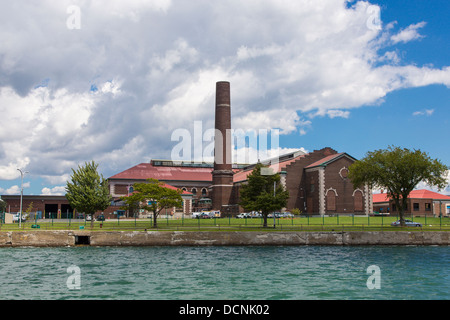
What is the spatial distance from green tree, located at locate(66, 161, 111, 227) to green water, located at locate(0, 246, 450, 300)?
18.9 metres

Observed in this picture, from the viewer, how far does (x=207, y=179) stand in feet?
392

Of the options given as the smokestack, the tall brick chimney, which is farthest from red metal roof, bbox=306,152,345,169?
the smokestack

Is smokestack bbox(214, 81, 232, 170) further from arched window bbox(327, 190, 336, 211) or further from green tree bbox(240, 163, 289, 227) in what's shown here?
green tree bbox(240, 163, 289, 227)

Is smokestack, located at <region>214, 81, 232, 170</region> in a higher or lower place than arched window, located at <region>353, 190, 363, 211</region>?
higher

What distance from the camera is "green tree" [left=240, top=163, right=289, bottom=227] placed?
194 ft

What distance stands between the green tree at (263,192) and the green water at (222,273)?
14.5 metres

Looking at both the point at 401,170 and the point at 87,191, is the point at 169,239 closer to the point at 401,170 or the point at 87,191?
the point at 87,191

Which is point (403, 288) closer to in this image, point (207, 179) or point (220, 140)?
point (220, 140)

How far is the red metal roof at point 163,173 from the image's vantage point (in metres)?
113

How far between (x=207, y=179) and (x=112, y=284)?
93049 mm

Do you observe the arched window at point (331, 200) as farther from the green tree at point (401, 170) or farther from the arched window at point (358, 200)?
the green tree at point (401, 170)

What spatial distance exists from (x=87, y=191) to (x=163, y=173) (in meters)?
55.2

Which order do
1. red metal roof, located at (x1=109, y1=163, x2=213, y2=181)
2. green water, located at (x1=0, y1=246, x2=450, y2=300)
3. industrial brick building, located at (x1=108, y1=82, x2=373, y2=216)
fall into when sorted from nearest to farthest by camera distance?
green water, located at (x1=0, y1=246, x2=450, y2=300)
industrial brick building, located at (x1=108, y1=82, x2=373, y2=216)
red metal roof, located at (x1=109, y1=163, x2=213, y2=181)
